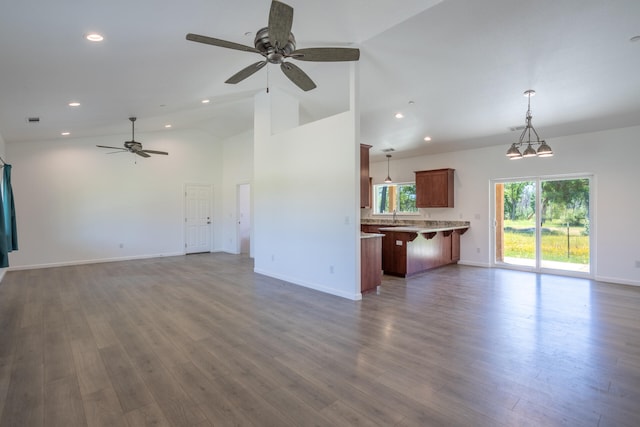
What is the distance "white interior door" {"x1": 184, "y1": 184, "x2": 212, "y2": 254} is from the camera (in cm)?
896

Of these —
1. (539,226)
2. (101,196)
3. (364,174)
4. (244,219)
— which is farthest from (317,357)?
(101,196)

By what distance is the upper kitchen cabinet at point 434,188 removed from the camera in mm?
7461

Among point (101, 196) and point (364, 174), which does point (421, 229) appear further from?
point (101, 196)

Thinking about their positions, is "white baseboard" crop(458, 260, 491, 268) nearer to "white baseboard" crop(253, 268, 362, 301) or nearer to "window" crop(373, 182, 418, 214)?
"window" crop(373, 182, 418, 214)

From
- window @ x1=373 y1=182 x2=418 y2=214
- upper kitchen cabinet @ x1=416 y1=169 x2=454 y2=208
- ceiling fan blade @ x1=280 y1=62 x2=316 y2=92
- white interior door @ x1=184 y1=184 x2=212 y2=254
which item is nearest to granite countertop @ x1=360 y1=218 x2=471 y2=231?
window @ x1=373 y1=182 x2=418 y2=214

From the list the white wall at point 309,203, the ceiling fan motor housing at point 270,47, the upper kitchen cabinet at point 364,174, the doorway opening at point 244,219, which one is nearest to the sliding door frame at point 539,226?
the upper kitchen cabinet at point 364,174

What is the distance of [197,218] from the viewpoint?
361 inches

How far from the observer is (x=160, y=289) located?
507cm

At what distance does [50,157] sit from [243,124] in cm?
429

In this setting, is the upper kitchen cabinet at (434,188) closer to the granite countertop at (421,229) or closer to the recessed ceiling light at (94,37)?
the granite countertop at (421,229)

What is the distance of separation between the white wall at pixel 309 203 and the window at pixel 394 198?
4.21m

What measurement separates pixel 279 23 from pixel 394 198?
23.7 feet

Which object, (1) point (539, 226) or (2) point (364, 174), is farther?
(1) point (539, 226)

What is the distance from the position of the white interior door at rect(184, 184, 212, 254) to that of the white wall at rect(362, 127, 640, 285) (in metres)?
7.23
